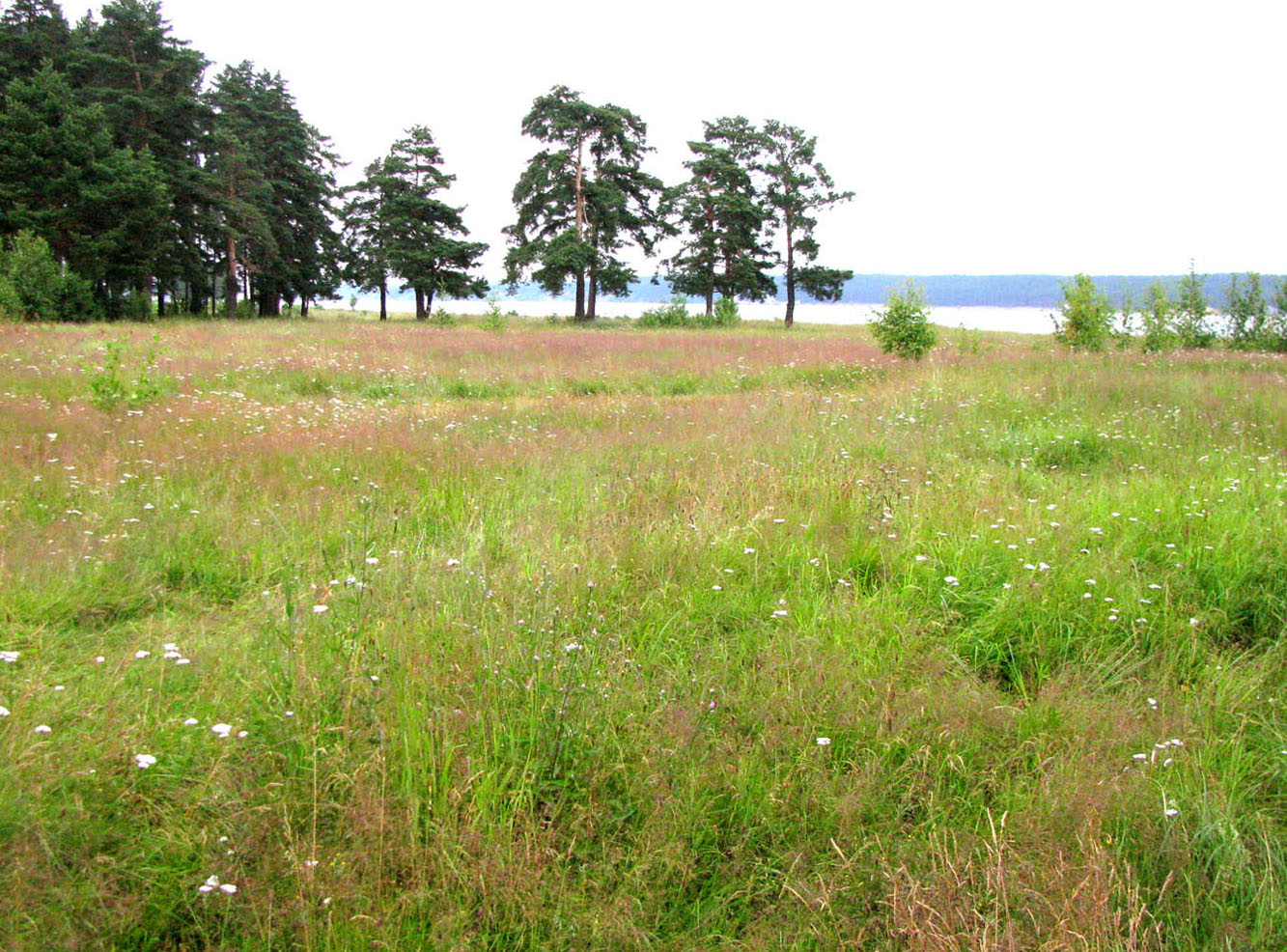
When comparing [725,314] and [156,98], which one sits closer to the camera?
[156,98]

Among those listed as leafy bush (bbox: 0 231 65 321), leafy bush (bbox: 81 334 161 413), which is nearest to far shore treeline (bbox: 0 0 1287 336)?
leafy bush (bbox: 0 231 65 321)

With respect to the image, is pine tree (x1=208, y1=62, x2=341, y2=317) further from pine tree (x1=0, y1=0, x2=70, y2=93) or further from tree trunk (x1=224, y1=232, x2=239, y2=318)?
pine tree (x1=0, y1=0, x2=70, y2=93)

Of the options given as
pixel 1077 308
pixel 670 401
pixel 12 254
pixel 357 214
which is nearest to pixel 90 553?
pixel 670 401

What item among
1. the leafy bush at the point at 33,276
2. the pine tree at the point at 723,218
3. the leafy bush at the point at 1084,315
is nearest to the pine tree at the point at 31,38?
the leafy bush at the point at 33,276

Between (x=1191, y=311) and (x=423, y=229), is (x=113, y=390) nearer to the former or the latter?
(x=1191, y=311)

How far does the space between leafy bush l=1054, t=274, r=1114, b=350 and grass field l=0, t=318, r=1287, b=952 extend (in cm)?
1358

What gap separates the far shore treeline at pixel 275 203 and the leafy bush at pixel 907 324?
709 centimetres

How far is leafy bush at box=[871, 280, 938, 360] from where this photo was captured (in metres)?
15.7

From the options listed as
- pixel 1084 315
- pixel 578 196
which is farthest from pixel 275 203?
pixel 1084 315

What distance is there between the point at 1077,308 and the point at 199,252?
4046cm

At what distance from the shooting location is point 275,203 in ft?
143

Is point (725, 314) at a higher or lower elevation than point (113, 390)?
A: higher

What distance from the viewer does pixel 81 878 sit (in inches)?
80.3

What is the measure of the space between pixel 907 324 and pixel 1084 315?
6.79 metres
